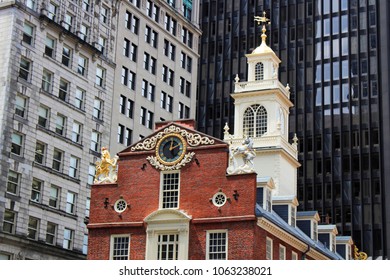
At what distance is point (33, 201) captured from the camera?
7662 centimetres

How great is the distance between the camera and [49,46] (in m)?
82.2

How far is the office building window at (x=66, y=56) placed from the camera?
84.2 metres

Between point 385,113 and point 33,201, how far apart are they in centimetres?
6748

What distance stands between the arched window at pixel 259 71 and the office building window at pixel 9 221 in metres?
25.1

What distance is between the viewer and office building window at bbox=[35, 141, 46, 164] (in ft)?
257

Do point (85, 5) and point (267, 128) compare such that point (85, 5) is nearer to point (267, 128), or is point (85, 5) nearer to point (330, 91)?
point (267, 128)

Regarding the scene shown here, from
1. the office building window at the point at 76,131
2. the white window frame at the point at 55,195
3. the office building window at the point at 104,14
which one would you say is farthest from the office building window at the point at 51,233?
the office building window at the point at 104,14

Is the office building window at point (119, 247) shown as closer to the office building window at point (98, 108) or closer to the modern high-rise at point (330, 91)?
the office building window at point (98, 108)

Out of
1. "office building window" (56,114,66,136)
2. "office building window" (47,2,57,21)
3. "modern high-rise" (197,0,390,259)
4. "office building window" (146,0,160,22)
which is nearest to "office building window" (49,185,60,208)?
"office building window" (56,114,66,136)

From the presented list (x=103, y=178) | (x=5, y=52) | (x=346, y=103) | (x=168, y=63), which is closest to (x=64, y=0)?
(x=5, y=52)

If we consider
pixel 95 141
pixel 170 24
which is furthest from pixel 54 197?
pixel 170 24

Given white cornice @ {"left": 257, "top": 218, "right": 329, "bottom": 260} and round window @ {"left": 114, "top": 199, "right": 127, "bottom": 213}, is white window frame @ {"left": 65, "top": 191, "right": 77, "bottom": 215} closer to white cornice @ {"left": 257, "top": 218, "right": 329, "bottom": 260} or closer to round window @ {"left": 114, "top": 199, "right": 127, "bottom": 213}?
round window @ {"left": 114, "top": 199, "right": 127, "bottom": 213}

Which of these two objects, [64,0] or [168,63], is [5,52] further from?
[168,63]

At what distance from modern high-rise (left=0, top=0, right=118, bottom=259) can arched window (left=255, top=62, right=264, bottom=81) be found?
2020 centimetres
